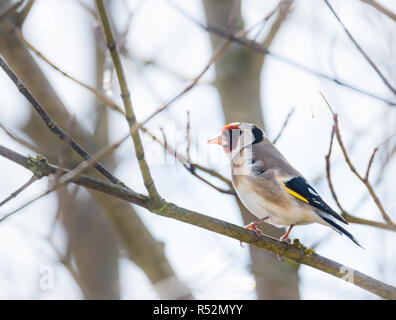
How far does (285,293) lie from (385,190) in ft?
6.11

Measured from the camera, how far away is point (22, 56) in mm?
4723

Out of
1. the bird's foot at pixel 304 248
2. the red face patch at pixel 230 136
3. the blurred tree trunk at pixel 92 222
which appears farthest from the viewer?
the red face patch at pixel 230 136

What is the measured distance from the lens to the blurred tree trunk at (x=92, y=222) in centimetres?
466

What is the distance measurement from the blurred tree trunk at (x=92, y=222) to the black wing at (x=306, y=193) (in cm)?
112

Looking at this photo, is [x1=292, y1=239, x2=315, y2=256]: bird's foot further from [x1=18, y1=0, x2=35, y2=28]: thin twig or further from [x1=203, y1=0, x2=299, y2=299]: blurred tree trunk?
[x1=18, y1=0, x2=35, y2=28]: thin twig

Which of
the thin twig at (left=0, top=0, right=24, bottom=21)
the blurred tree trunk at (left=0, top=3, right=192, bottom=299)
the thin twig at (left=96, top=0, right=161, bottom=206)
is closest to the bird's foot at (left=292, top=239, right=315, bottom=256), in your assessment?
the blurred tree trunk at (left=0, top=3, right=192, bottom=299)

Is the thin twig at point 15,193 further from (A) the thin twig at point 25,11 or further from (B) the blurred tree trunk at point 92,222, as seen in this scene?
(A) the thin twig at point 25,11

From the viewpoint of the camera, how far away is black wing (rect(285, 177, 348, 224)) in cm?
420

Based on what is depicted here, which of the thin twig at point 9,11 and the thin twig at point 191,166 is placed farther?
the thin twig at point 191,166

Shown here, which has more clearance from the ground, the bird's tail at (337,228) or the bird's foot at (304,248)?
the bird's tail at (337,228)

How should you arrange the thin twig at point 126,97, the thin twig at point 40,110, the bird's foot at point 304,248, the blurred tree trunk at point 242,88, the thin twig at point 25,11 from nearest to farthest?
the thin twig at point 126,97 < the thin twig at point 40,110 < the bird's foot at point 304,248 < the thin twig at point 25,11 < the blurred tree trunk at point 242,88

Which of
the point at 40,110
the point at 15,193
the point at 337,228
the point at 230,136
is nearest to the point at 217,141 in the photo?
the point at 230,136

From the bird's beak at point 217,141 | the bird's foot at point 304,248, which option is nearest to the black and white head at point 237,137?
the bird's beak at point 217,141

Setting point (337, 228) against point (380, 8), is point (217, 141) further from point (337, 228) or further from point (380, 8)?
point (380, 8)
